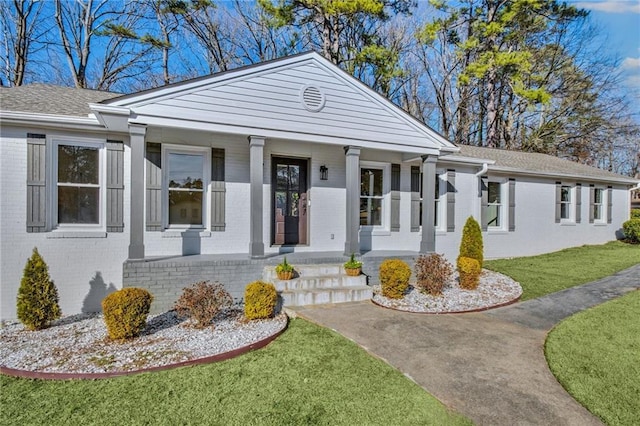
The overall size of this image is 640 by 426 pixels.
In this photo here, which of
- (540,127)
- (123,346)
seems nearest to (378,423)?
(123,346)

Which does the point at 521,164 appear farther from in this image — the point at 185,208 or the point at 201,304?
the point at 201,304

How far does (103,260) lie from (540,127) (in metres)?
23.1

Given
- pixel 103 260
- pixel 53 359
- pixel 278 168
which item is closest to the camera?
pixel 53 359

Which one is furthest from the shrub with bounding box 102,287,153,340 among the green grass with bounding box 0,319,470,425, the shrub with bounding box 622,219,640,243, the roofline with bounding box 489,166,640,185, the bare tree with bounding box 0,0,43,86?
the shrub with bounding box 622,219,640,243

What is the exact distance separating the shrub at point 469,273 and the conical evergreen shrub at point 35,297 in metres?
7.37

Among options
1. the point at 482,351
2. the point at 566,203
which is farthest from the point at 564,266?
the point at 482,351

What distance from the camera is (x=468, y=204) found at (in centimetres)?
1003

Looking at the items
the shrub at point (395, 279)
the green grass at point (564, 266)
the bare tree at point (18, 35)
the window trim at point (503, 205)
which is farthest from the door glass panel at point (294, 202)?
the bare tree at point (18, 35)

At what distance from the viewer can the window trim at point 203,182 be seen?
6.80 metres

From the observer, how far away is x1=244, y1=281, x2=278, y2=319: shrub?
5.04 metres

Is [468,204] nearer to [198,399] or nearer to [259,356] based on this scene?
[259,356]

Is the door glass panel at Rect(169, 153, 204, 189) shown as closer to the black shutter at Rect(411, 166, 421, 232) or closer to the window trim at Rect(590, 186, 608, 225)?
the black shutter at Rect(411, 166, 421, 232)

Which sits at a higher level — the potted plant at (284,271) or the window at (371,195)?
the window at (371,195)

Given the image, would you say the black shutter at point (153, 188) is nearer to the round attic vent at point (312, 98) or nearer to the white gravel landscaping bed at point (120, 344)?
the white gravel landscaping bed at point (120, 344)
